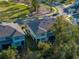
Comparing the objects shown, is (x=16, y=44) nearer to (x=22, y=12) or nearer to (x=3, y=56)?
(x=3, y=56)

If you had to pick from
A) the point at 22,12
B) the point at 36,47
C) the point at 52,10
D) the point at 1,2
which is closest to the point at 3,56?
the point at 36,47

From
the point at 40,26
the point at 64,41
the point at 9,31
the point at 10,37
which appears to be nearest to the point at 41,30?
the point at 40,26

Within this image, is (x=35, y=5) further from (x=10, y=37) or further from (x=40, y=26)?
(x=10, y=37)

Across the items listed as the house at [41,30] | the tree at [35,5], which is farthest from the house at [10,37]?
the tree at [35,5]

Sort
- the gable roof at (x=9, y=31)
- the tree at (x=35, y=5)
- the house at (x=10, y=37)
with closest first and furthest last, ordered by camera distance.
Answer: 1. the house at (x=10, y=37)
2. the gable roof at (x=9, y=31)
3. the tree at (x=35, y=5)

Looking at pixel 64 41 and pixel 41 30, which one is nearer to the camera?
pixel 64 41

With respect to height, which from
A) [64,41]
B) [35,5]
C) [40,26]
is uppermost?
[64,41]

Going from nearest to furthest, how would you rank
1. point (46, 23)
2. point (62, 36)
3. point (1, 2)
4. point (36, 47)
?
point (62, 36) < point (36, 47) < point (46, 23) < point (1, 2)

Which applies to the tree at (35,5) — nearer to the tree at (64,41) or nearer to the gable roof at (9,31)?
the gable roof at (9,31)
